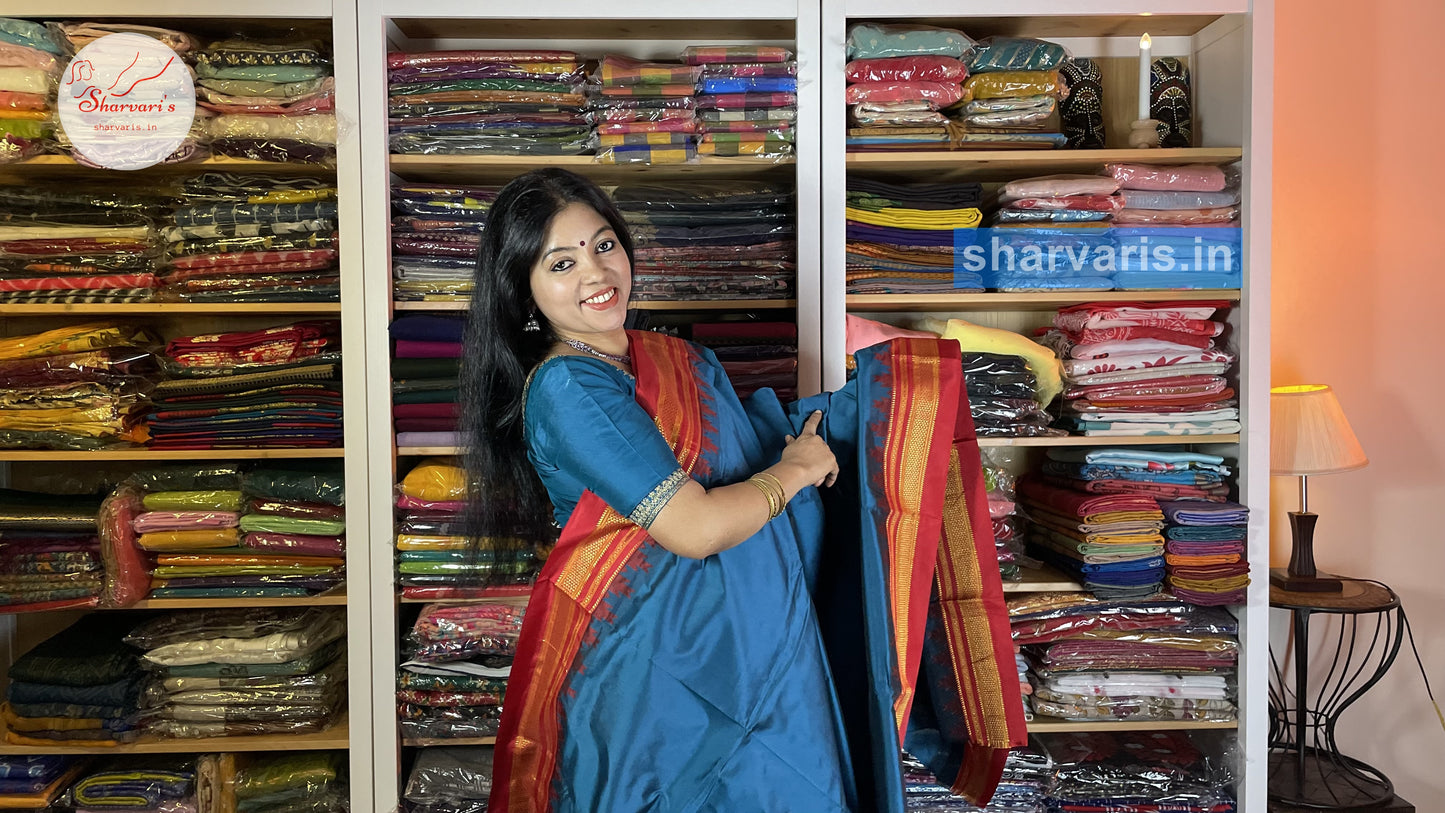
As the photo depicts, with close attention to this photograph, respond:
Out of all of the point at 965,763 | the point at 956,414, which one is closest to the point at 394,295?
the point at 956,414

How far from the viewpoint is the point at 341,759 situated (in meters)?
2.46

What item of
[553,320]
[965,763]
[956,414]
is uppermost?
[553,320]

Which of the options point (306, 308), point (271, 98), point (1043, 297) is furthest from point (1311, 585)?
point (271, 98)

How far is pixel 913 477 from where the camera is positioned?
5.15 ft

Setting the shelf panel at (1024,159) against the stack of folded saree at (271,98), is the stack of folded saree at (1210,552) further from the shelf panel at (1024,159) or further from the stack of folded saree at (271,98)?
the stack of folded saree at (271,98)

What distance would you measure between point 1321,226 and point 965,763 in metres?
1.91

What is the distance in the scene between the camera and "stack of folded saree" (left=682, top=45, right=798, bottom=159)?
7.51 ft

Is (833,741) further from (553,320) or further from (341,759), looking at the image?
(341,759)

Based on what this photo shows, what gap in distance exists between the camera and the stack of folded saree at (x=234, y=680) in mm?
2355

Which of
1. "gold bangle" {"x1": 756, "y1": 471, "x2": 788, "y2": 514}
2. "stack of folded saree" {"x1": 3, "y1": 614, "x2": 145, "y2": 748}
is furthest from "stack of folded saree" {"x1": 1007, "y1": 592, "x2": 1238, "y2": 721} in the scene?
"stack of folded saree" {"x1": 3, "y1": 614, "x2": 145, "y2": 748}

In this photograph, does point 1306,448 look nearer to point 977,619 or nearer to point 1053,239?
point 1053,239

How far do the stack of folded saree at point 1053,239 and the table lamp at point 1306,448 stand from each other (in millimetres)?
545

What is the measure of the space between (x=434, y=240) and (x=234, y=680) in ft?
3.58

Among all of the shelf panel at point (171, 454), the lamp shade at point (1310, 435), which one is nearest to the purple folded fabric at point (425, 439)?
the shelf panel at point (171, 454)
